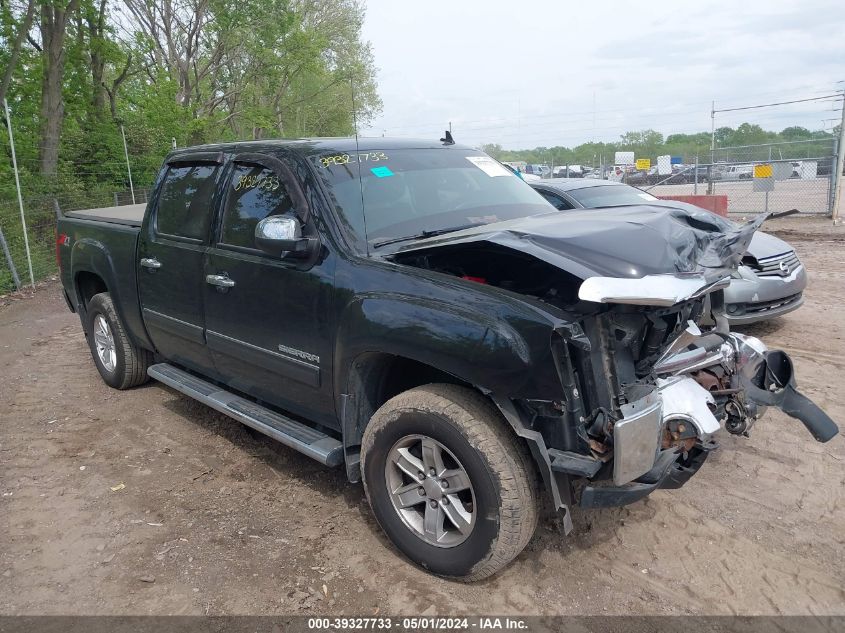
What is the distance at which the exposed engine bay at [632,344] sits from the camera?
2602 mm

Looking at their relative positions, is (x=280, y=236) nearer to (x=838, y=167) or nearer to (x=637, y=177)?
(x=838, y=167)

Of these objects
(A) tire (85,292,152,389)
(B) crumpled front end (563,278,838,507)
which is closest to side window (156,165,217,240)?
(A) tire (85,292,152,389)

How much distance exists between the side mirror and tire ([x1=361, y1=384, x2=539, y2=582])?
0.93 metres

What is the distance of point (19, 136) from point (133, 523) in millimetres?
17320

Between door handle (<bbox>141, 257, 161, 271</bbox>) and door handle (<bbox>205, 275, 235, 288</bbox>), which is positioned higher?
door handle (<bbox>141, 257, 161, 271</bbox>)

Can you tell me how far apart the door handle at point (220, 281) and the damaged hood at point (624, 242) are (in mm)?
1161

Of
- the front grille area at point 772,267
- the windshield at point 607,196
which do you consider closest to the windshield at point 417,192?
the windshield at point 607,196

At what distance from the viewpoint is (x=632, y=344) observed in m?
2.89

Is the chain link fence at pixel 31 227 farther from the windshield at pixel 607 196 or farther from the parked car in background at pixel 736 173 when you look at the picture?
the parked car in background at pixel 736 173

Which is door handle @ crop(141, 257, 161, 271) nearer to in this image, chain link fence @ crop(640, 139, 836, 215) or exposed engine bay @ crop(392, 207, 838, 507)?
exposed engine bay @ crop(392, 207, 838, 507)

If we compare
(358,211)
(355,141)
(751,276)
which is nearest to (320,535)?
(358,211)

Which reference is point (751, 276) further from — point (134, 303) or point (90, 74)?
point (90, 74)

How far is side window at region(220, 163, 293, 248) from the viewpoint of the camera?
12.3ft

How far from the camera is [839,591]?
291cm
